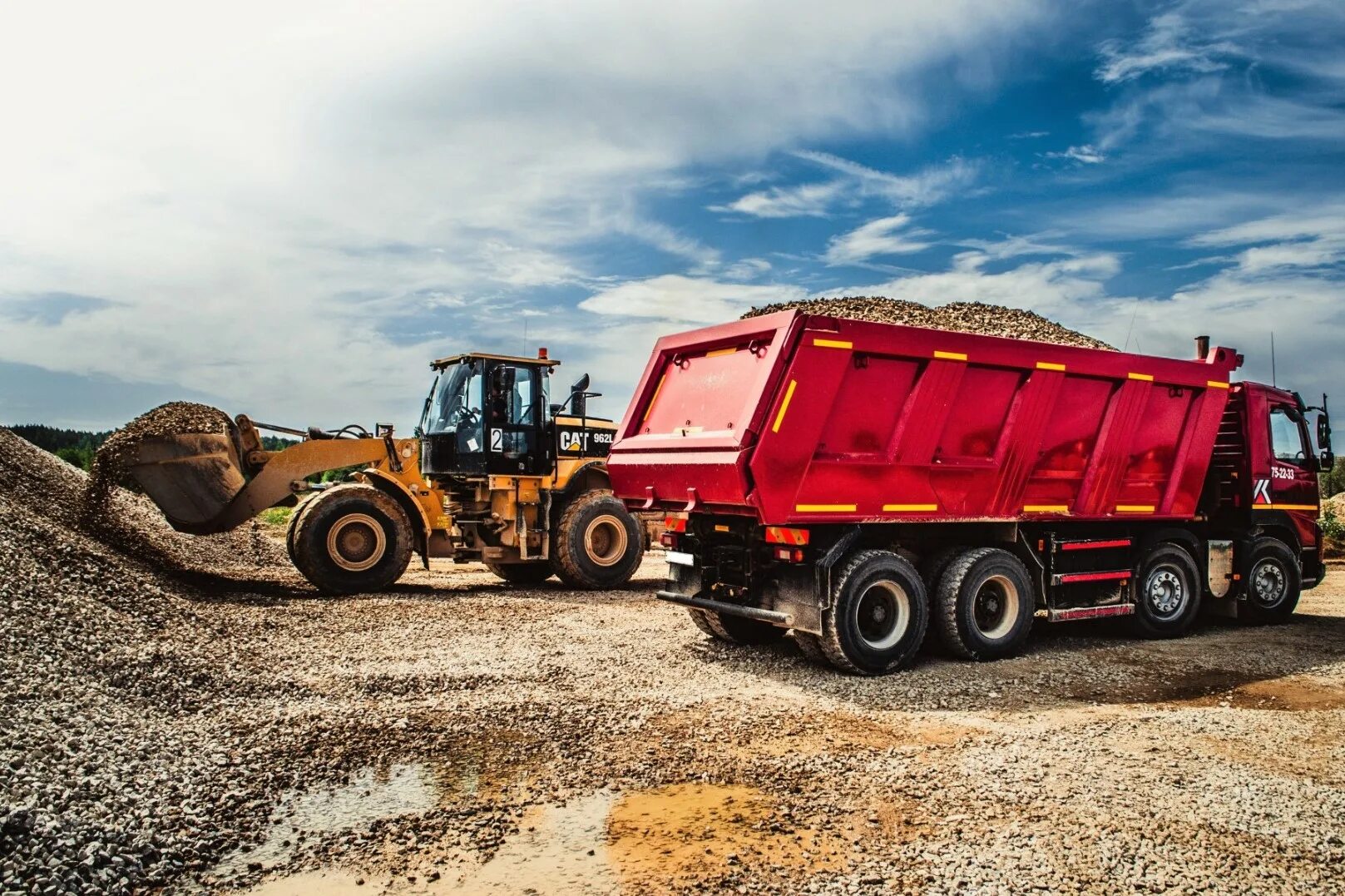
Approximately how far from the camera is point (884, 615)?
26.1 feet

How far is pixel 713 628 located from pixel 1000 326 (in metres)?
8.68

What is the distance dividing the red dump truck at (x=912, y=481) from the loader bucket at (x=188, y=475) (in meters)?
6.13

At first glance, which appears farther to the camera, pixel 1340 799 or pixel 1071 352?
pixel 1071 352

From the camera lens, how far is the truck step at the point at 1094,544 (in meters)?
9.08

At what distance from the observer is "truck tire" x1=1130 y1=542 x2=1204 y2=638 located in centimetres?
982

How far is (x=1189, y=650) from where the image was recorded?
30.6 ft

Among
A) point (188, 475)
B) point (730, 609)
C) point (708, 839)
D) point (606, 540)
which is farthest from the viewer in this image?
point (606, 540)

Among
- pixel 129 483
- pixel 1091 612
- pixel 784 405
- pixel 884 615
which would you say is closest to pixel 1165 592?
pixel 1091 612

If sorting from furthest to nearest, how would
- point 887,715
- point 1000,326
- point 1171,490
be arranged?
point 1000,326, point 1171,490, point 887,715

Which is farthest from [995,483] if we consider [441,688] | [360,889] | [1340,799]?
[360,889]

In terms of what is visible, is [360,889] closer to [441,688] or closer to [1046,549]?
[441,688]

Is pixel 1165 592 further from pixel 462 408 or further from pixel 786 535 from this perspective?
pixel 462 408

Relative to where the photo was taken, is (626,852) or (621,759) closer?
(626,852)

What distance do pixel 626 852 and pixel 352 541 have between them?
8.46m
